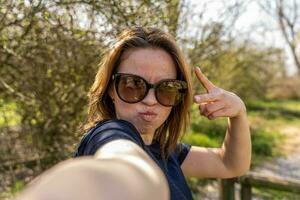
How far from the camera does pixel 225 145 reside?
2082 millimetres

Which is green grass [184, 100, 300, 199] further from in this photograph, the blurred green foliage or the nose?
the nose

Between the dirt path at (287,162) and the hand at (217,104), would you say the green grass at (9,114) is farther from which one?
the dirt path at (287,162)

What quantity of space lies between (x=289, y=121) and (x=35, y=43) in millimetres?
15485

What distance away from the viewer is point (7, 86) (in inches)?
137

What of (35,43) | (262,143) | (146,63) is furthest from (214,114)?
(262,143)

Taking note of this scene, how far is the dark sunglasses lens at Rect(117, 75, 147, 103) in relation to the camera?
5.24ft

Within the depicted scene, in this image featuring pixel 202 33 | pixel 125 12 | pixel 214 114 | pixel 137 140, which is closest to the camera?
pixel 137 140

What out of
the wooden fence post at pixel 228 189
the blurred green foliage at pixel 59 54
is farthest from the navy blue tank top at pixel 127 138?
the wooden fence post at pixel 228 189

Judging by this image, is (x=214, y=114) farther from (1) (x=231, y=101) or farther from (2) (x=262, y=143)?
(2) (x=262, y=143)

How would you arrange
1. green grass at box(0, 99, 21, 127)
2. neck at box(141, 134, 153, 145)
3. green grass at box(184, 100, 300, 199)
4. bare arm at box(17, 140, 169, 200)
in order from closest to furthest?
bare arm at box(17, 140, 169, 200)
neck at box(141, 134, 153, 145)
green grass at box(0, 99, 21, 127)
green grass at box(184, 100, 300, 199)

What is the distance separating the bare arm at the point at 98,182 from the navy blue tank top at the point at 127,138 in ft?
1.41

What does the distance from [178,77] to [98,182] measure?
1091 millimetres

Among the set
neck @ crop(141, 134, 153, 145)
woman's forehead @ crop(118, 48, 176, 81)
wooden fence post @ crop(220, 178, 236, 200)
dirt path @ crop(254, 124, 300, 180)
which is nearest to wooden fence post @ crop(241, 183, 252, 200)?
wooden fence post @ crop(220, 178, 236, 200)

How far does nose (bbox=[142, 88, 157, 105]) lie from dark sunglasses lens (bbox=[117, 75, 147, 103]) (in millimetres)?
17
